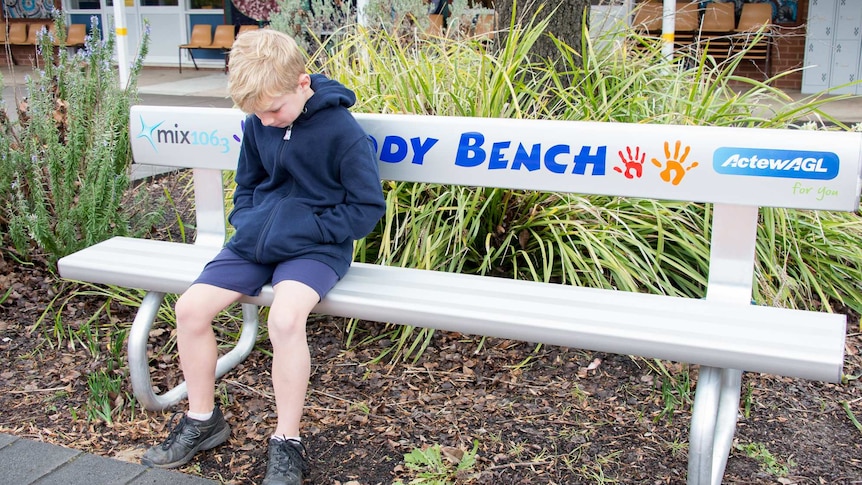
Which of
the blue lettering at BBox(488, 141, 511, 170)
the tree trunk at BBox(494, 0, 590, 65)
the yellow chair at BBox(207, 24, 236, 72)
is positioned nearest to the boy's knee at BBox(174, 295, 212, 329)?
the blue lettering at BBox(488, 141, 511, 170)

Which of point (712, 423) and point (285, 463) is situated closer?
point (712, 423)

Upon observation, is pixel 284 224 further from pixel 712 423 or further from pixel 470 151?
pixel 712 423

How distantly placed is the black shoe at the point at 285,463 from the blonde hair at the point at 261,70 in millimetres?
953

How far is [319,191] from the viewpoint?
2.59m

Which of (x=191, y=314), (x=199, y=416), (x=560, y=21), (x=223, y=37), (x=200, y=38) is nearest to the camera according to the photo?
(x=191, y=314)

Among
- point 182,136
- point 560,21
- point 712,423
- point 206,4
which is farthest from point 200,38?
point 712,423

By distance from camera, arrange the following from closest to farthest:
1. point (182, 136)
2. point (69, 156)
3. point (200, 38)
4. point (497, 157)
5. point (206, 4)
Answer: point (497, 157), point (182, 136), point (69, 156), point (200, 38), point (206, 4)

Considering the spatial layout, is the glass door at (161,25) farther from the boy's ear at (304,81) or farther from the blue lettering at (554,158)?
the blue lettering at (554,158)

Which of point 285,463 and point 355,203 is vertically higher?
point 355,203

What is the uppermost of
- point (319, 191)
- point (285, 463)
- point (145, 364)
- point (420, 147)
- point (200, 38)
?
point (420, 147)

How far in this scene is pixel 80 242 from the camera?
3.61m

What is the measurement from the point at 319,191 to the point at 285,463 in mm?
803

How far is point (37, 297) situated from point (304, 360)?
1.82 metres

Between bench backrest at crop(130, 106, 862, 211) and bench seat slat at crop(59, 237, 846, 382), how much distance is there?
327 mm
